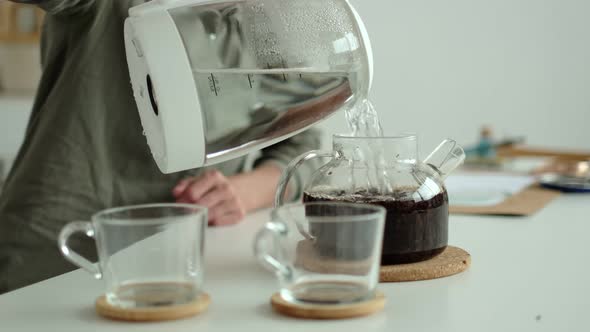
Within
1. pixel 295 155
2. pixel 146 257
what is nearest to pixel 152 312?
pixel 146 257

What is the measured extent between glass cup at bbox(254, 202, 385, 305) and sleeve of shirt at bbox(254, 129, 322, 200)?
69 cm

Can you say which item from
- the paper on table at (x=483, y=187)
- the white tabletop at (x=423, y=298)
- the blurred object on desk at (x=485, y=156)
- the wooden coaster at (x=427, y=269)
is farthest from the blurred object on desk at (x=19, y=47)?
the wooden coaster at (x=427, y=269)

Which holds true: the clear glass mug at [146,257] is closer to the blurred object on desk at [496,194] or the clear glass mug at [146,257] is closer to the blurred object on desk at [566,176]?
the blurred object on desk at [496,194]

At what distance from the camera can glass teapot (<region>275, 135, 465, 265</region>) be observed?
2.73 feet

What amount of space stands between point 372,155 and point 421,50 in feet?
8.27

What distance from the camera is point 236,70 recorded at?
0.82m

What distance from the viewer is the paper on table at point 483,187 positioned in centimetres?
136

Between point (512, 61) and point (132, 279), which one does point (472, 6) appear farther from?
point (132, 279)

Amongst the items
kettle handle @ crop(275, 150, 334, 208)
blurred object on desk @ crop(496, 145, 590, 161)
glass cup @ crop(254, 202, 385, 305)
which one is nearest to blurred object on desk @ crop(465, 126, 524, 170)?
blurred object on desk @ crop(496, 145, 590, 161)

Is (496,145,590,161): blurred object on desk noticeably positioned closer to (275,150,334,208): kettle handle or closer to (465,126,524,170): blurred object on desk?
(465,126,524,170): blurred object on desk

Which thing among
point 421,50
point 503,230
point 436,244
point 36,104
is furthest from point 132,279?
point 421,50

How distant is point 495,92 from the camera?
3.30 metres

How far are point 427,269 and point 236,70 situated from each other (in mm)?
271

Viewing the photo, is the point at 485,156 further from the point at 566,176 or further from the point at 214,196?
the point at 214,196
